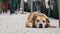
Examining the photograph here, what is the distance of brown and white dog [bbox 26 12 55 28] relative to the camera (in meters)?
1.26

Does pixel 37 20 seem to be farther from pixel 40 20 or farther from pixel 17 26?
pixel 17 26

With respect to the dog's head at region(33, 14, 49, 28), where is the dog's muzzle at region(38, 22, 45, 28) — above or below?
below

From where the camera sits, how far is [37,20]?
1.27 metres

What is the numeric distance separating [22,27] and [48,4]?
1.17 feet

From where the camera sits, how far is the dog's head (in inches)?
49.3

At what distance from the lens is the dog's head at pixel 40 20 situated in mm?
1253

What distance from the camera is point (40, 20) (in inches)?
49.7

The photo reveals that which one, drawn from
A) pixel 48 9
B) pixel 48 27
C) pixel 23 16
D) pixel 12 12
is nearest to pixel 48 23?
pixel 48 27

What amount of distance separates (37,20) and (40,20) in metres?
0.03

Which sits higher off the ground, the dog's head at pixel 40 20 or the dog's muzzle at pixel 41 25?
the dog's head at pixel 40 20

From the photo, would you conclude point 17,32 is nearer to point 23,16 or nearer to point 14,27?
point 14,27

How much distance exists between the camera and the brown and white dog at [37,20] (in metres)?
1.26

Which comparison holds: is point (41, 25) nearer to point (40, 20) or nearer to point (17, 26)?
point (40, 20)

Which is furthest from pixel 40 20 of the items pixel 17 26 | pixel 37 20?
pixel 17 26
